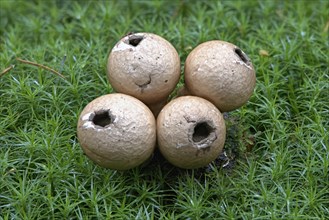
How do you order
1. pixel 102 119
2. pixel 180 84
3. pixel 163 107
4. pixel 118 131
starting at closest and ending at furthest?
pixel 118 131, pixel 102 119, pixel 163 107, pixel 180 84

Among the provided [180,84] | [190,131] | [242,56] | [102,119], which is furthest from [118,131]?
[180,84]

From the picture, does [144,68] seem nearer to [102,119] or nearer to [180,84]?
[102,119]

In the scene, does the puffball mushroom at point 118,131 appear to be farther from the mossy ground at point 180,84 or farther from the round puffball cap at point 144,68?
the mossy ground at point 180,84

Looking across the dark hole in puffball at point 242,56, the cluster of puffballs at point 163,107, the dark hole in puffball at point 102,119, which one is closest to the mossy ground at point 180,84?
the cluster of puffballs at point 163,107

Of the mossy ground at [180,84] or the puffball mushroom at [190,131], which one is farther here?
the mossy ground at [180,84]

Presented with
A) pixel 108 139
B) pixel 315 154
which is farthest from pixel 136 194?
pixel 315 154

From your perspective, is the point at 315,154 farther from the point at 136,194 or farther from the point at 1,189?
the point at 1,189

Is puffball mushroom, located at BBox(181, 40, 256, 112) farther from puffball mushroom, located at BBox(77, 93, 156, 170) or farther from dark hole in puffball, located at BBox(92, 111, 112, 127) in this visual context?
dark hole in puffball, located at BBox(92, 111, 112, 127)
